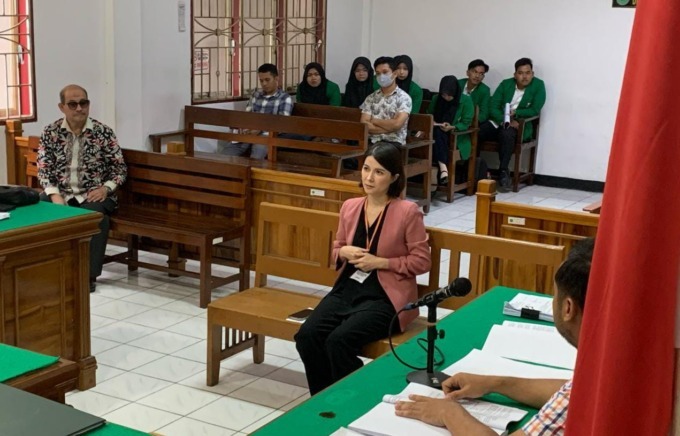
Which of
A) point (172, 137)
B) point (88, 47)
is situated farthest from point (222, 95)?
Answer: point (88, 47)

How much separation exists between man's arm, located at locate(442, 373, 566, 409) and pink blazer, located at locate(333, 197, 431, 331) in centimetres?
150

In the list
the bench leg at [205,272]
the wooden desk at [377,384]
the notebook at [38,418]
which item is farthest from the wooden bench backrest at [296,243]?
the notebook at [38,418]

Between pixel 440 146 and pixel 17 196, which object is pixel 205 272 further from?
pixel 440 146

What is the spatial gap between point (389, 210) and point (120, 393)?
151cm

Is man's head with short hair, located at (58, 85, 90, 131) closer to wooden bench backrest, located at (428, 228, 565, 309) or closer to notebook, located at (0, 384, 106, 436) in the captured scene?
wooden bench backrest, located at (428, 228, 565, 309)

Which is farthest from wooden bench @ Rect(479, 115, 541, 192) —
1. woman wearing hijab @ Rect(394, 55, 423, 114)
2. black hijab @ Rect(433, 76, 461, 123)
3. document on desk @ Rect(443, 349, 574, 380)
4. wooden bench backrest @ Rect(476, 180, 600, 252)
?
document on desk @ Rect(443, 349, 574, 380)

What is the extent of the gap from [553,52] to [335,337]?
22.6 feet

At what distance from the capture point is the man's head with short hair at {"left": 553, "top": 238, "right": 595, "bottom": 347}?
181 cm

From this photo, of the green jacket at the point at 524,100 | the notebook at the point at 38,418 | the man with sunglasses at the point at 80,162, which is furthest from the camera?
the green jacket at the point at 524,100

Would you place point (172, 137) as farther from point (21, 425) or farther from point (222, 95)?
point (21, 425)

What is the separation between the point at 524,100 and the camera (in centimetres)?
975

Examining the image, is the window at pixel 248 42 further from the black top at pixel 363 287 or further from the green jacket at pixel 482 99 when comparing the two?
the black top at pixel 363 287

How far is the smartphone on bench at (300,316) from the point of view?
4105mm

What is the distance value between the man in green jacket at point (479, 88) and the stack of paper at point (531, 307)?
6.53m
